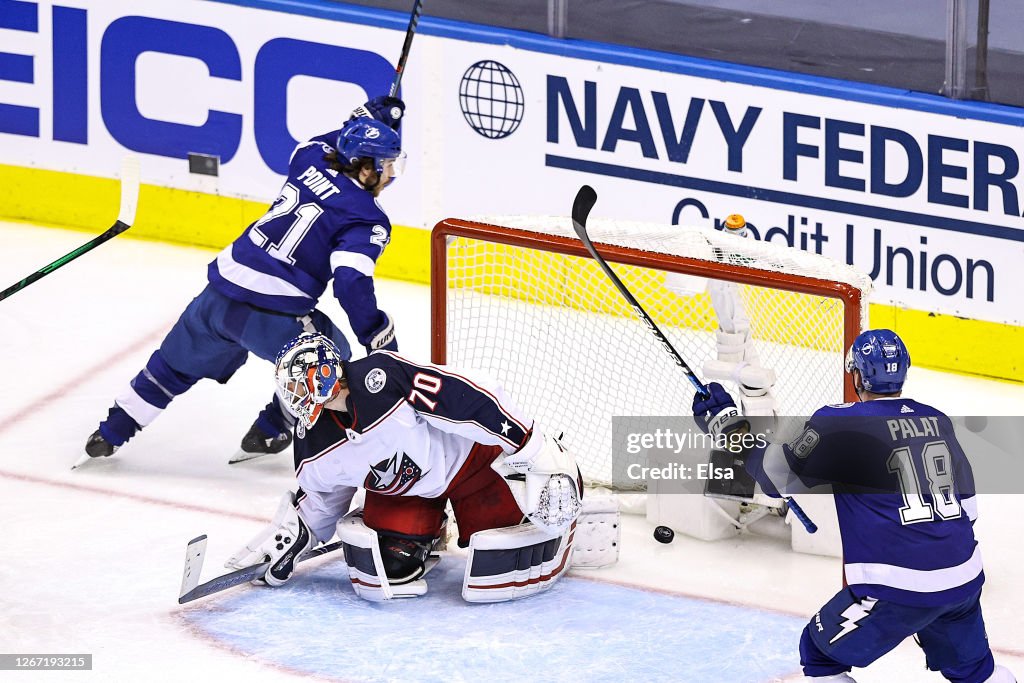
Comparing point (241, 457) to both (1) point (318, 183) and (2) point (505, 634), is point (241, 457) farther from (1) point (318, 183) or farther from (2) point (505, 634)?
(2) point (505, 634)

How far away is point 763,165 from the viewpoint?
243 inches

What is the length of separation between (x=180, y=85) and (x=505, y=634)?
129 inches

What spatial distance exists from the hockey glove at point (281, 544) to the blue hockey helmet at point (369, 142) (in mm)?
984

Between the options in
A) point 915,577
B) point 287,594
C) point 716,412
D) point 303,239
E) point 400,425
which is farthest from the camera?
point 303,239

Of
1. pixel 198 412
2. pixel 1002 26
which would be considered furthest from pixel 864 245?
pixel 198 412

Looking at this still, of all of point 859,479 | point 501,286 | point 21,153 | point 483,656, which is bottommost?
point 483,656

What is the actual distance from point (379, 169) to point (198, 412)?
49.3 inches

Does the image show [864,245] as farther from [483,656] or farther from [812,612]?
[483,656]

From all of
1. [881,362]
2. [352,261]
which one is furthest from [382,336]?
[881,362]

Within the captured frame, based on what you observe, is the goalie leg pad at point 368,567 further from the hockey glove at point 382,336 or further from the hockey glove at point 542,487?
the hockey glove at point 382,336

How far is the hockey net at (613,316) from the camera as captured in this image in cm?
481

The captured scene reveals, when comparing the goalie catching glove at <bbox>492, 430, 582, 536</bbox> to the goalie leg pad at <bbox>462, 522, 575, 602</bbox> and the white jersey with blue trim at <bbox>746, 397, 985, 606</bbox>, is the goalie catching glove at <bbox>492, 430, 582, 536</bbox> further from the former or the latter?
the white jersey with blue trim at <bbox>746, 397, 985, 606</bbox>

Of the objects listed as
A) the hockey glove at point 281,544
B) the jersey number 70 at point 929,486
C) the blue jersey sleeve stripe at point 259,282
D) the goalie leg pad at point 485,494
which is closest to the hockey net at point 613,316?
the blue jersey sleeve stripe at point 259,282

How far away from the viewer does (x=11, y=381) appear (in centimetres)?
607
